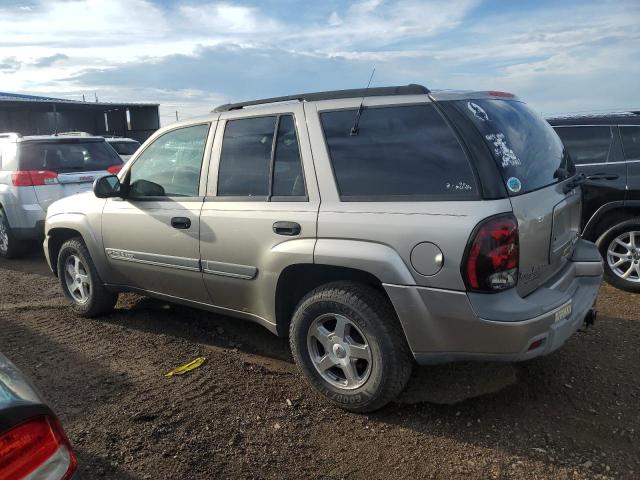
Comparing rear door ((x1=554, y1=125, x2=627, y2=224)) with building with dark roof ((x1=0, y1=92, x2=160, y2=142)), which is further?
building with dark roof ((x1=0, y1=92, x2=160, y2=142))

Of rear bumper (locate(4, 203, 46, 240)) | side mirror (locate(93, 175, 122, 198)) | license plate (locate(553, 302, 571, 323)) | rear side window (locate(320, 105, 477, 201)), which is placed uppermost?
rear side window (locate(320, 105, 477, 201))

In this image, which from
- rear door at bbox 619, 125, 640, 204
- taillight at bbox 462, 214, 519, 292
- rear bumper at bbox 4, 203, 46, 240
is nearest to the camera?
taillight at bbox 462, 214, 519, 292

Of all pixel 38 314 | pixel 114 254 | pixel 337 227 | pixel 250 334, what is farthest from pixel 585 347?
pixel 38 314

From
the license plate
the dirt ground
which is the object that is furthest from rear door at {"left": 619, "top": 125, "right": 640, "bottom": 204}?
the license plate

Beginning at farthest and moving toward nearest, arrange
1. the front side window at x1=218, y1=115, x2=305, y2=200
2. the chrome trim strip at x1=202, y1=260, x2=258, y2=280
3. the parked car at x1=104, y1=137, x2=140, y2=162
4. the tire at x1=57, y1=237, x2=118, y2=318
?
the parked car at x1=104, y1=137, x2=140, y2=162
the tire at x1=57, y1=237, x2=118, y2=318
the chrome trim strip at x1=202, y1=260, x2=258, y2=280
the front side window at x1=218, y1=115, x2=305, y2=200

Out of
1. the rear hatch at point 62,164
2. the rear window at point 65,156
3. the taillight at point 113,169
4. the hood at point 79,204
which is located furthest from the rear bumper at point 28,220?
the hood at point 79,204

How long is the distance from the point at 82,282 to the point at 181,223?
175 centimetres

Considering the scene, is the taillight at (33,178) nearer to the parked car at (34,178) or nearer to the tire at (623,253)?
the parked car at (34,178)

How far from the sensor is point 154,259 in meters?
4.09

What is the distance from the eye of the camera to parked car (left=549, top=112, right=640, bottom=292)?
17.2ft

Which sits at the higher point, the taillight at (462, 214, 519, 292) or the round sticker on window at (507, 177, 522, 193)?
the round sticker on window at (507, 177, 522, 193)

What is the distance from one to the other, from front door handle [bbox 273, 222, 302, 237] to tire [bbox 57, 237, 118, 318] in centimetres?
225

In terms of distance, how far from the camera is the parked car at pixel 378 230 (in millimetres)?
2676

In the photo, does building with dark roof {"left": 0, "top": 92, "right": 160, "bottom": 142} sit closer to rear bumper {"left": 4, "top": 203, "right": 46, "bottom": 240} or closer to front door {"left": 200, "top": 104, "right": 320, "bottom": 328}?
rear bumper {"left": 4, "top": 203, "right": 46, "bottom": 240}
